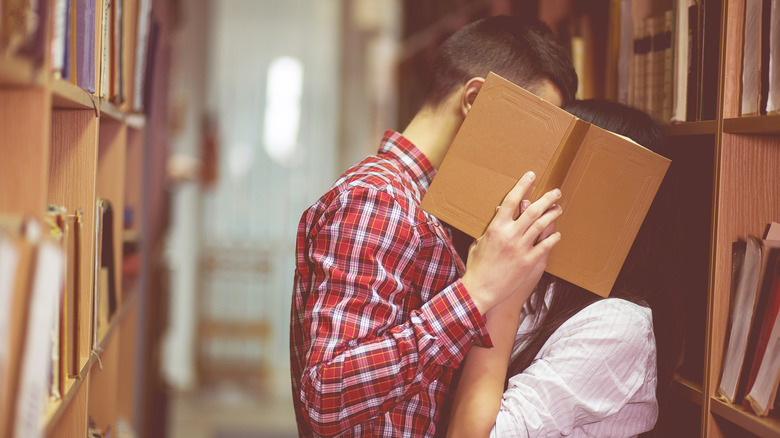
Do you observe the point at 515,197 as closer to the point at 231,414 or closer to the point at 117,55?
the point at 117,55

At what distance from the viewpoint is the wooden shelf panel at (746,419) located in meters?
1.07

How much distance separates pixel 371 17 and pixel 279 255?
1989 mm

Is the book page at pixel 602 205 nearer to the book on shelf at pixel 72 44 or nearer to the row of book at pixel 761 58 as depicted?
the row of book at pixel 761 58

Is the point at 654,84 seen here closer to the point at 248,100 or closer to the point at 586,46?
the point at 586,46

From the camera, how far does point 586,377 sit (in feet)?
3.88

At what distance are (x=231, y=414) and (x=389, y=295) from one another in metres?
3.77

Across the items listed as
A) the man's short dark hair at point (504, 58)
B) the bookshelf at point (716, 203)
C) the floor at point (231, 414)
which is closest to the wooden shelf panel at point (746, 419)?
the bookshelf at point (716, 203)

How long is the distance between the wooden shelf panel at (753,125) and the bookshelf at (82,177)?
1051 mm

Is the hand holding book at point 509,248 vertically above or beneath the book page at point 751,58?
beneath

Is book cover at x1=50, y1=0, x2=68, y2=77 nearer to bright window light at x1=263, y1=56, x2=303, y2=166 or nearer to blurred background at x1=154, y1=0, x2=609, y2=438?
blurred background at x1=154, y1=0, x2=609, y2=438

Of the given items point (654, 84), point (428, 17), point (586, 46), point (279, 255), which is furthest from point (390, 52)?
point (654, 84)

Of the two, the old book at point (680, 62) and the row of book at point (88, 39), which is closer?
the row of book at point (88, 39)

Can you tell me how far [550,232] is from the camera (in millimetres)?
1179

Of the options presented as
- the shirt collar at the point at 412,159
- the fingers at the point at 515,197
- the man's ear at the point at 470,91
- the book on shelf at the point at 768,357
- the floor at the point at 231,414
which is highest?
the man's ear at the point at 470,91
